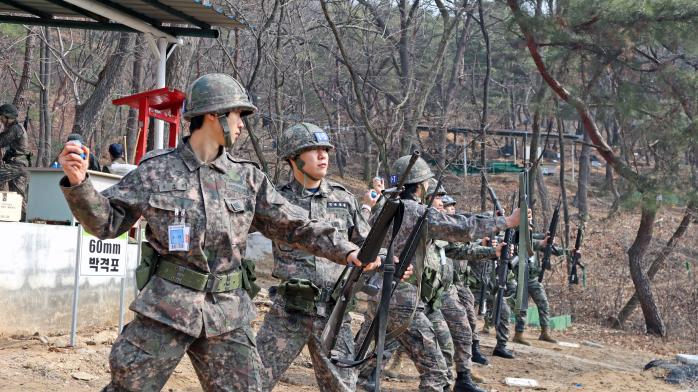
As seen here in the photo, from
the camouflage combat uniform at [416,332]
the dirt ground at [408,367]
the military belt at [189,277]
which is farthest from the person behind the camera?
the dirt ground at [408,367]

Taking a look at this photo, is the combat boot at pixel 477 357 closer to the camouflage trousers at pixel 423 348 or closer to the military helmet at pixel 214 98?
the camouflage trousers at pixel 423 348

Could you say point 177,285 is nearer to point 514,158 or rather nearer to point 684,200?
point 684,200

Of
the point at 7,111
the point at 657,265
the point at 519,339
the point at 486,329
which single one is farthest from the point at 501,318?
the point at 657,265

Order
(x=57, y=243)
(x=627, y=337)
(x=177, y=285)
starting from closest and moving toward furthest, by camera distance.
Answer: (x=177, y=285) < (x=57, y=243) < (x=627, y=337)

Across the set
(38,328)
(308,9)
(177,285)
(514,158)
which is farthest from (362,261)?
(514,158)

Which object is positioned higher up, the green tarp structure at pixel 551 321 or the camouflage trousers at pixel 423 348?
the camouflage trousers at pixel 423 348

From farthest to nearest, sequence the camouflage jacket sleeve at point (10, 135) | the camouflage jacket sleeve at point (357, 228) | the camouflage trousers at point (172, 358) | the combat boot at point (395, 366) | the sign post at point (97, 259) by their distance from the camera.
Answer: the camouflage jacket sleeve at point (10, 135) < the combat boot at point (395, 366) < the sign post at point (97, 259) < the camouflage jacket sleeve at point (357, 228) < the camouflage trousers at point (172, 358)

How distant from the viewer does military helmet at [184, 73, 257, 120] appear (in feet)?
15.5

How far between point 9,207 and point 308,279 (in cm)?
429

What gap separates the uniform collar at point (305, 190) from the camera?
677cm

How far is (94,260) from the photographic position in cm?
884

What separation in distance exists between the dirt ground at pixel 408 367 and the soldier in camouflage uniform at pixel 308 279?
258cm

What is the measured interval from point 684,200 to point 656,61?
2.90 metres

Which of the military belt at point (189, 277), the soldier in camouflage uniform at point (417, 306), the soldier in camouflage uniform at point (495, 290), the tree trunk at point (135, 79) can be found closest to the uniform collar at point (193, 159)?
the military belt at point (189, 277)
